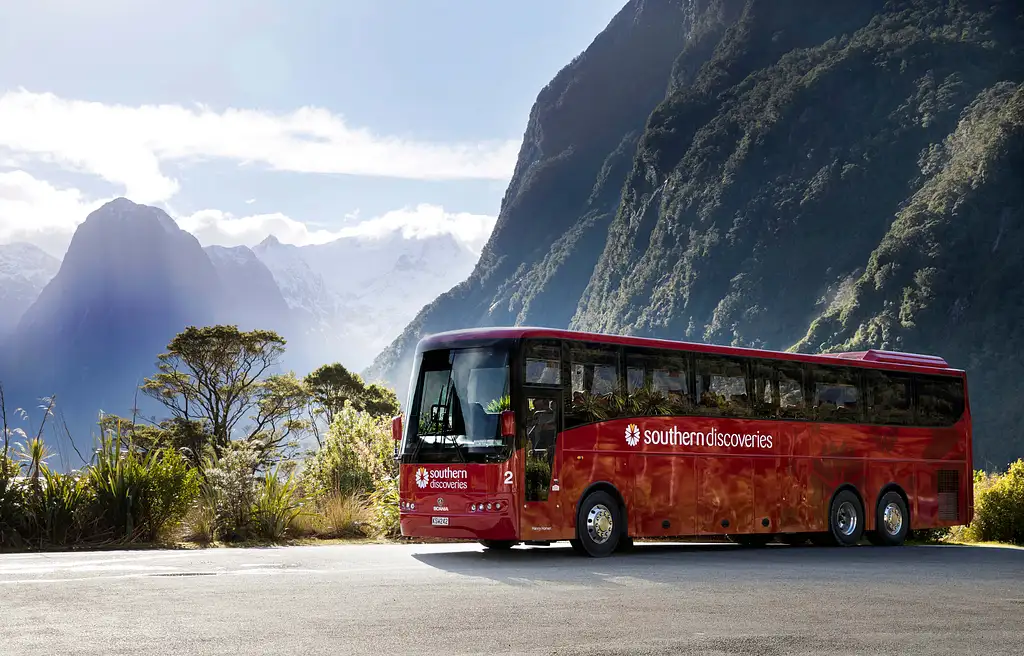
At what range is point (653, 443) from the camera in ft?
58.8

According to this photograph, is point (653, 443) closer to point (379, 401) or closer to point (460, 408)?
point (460, 408)

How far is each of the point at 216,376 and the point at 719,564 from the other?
52245mm

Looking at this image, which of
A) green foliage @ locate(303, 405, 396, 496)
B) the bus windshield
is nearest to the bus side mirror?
the bus windshield

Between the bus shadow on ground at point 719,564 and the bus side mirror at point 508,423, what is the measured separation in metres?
1.67

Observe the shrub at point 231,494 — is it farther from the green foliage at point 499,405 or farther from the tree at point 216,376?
the tree at point 216,376

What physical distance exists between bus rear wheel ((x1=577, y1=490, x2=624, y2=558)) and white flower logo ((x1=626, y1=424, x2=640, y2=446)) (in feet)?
2.83

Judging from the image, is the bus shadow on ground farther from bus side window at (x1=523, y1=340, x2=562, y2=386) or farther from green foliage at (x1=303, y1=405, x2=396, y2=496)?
green foliage at (x1=303, y1=405, x2=396, y2=496)

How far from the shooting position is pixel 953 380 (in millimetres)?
23391

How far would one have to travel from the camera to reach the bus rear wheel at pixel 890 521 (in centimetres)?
2184

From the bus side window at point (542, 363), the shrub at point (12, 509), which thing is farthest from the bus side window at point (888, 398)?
the shrub at point (12, 509)

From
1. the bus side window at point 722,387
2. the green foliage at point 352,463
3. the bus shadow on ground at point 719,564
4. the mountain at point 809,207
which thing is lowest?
the bus shadow on ground at point 719,564

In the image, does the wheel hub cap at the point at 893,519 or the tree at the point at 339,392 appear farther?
the tree at the point at 339,392

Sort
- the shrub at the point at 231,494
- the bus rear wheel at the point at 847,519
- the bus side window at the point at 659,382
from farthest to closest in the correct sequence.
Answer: the bus rear wheel at the point at 847,519
the shrub at the point at 231,494
the bus side window at the point at 659,382

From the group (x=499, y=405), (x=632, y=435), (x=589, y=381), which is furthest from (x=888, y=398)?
(x=499, y=405)
